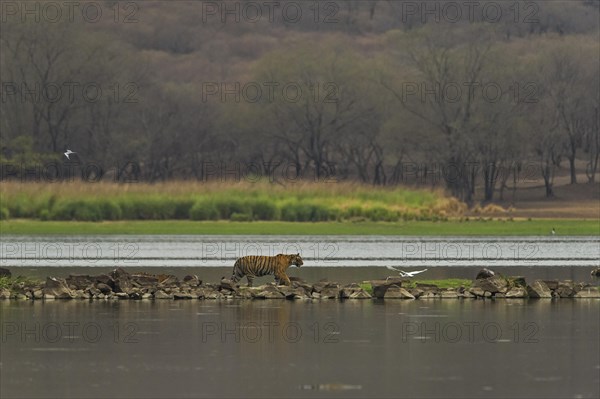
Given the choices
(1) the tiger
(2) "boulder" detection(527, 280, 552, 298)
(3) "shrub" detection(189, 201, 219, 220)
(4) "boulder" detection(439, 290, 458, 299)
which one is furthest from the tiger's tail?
(3) "shrub" detection(189, 201, 219, 220)

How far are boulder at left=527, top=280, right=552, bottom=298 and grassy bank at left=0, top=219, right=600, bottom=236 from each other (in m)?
30.4

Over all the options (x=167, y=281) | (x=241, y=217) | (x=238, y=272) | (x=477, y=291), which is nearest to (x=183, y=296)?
(x=167, y=281)

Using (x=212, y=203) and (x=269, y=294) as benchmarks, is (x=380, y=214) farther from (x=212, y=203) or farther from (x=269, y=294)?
(x=269, y=294)

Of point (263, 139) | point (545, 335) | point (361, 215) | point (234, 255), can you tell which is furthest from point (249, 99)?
point (545, 335)

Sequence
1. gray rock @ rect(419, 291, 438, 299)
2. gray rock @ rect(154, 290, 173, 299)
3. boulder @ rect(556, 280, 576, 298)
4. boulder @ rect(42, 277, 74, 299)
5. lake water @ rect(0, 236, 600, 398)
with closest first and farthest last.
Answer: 1. lake water @ rect(0, 236, 600, 398)
2. boulder @ rect(42, 277, 74, 299)
3. gray rock @ rect(154, 290, 173, 299)
4. boulder @ rect(556, 280, 576, 298)
5. gray rock @ rect(419, 291, 438, 299)

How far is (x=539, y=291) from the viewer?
26812mm

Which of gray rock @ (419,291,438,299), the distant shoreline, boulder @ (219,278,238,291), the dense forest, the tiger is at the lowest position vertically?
the distant shoreline

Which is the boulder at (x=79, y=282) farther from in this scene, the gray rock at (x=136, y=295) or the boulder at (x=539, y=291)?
the boulder at (x=539, y=291)

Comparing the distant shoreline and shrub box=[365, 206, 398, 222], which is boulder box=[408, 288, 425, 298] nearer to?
the distant shoreline

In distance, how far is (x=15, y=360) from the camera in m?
17.9

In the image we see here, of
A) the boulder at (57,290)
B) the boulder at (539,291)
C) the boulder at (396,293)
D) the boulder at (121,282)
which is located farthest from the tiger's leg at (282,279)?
the boulder at (539,291)

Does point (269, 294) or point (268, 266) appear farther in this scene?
point (268, 266)

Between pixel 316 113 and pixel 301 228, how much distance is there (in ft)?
123

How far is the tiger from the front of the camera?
2746 cm
